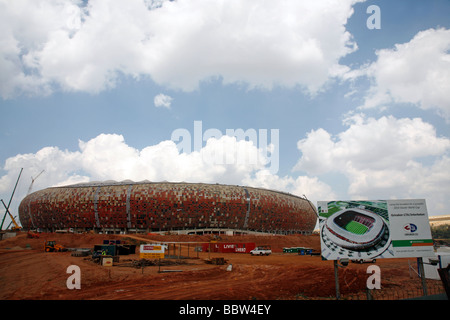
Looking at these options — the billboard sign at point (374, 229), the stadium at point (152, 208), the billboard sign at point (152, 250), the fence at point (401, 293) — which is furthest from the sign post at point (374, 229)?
the stadium at point (152, 208)

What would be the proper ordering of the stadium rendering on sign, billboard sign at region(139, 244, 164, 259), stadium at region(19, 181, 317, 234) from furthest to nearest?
1. stadium at region(19, 181, 317, 234)
2. billboard sign at region(139, 244, 164, 259)
3. the stadium rendering on sign

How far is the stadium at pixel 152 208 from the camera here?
75438mm

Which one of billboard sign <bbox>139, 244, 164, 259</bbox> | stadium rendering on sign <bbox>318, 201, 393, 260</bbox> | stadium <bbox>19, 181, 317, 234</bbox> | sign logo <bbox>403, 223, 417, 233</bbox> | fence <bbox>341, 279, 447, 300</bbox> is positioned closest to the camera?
stadium rendering on sign <bbox>318, 201, 393, 260</bbox>

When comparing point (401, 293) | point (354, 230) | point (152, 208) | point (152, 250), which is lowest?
point (401, 293)

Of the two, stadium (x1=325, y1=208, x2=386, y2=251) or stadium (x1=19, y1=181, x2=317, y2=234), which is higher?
stadium (x1=19, y1=181, x2=317, y2=234)

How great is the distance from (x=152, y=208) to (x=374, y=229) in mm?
69883

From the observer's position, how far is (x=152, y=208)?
246 feet

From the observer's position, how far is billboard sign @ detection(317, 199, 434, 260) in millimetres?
10289

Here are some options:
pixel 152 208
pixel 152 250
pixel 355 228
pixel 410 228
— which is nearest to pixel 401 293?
pixel 410 228

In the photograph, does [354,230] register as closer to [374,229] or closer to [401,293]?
[374,229]

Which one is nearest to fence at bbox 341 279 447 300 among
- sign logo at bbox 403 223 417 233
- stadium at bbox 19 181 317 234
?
sign logo at bbox 403 223 417 233

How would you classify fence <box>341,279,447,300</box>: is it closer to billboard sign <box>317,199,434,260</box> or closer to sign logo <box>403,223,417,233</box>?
billboard sign <box>317,199,434,260</box>

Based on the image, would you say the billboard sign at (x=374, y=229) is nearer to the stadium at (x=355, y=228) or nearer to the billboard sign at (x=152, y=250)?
the stadium at (x=355, y=228)

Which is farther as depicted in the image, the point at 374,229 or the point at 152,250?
the point at 152,250
